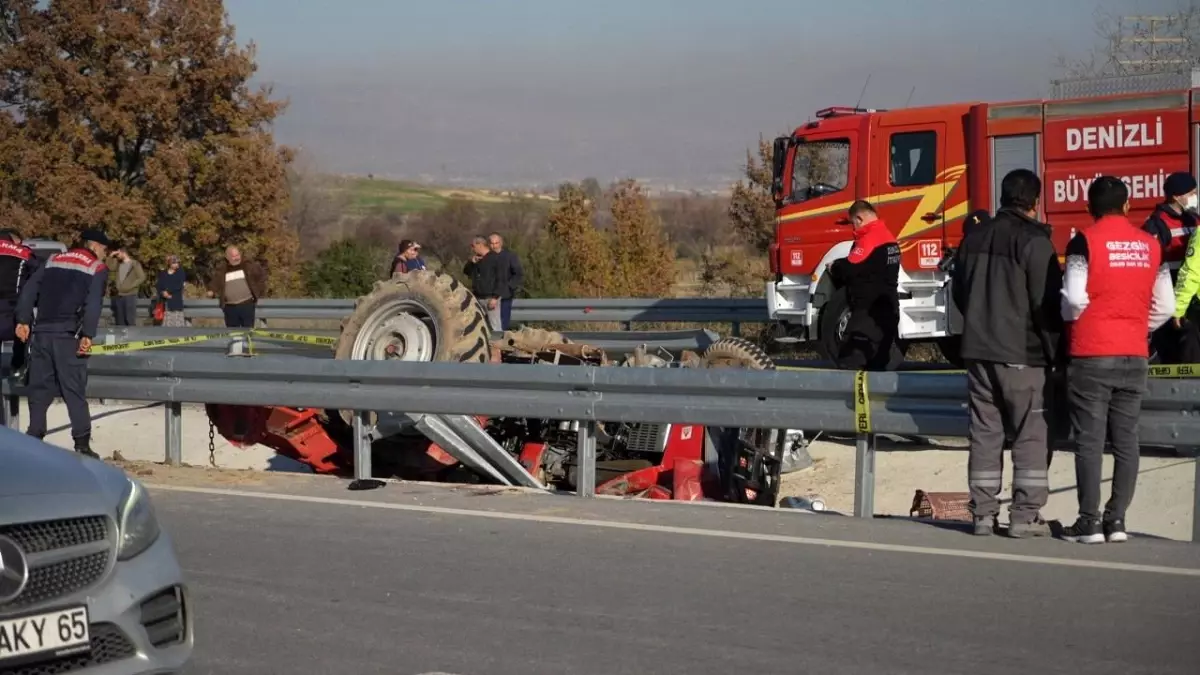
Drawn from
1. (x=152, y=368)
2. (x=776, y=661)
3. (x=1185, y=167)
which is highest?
(x=1185, y=167)

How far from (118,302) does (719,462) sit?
13.8m

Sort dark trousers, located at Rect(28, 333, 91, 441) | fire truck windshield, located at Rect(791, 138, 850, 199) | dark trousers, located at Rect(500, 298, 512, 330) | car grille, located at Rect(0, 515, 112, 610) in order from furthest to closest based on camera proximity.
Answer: dark trousers, located at Rect(500, 298, 512, 330), fire truck windshield, located at Rect(791, 138, 850, 199), dark trousers, located at Rect(28, 333, 91, 441), car grille, located at Rect(0, 515, 112, 610)

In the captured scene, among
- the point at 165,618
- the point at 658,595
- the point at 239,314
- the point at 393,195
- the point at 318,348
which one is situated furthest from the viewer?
the point at 393,195

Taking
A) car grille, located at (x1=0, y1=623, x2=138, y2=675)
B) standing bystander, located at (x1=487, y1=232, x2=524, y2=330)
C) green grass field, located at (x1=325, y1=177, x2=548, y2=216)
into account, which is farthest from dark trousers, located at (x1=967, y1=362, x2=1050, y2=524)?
green grass field, located at (x1=325, y1=177, x2=548, y2=216)

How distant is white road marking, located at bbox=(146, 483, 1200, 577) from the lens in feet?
23.5

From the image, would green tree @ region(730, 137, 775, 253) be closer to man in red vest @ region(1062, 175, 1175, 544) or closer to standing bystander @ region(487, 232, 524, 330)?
standing bystander @ region(487, 232, 524, 330)

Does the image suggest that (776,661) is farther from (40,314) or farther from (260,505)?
(40,314)

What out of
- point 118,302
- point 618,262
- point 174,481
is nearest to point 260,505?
point 174,481

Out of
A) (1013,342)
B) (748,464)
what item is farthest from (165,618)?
(748,464)

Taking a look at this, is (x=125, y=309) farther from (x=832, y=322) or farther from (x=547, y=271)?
(x=547, y=271)

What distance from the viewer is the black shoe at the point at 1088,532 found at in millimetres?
7641

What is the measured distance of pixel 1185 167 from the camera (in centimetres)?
1530

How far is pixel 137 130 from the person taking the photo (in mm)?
32156

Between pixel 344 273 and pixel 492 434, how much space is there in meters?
23.4
